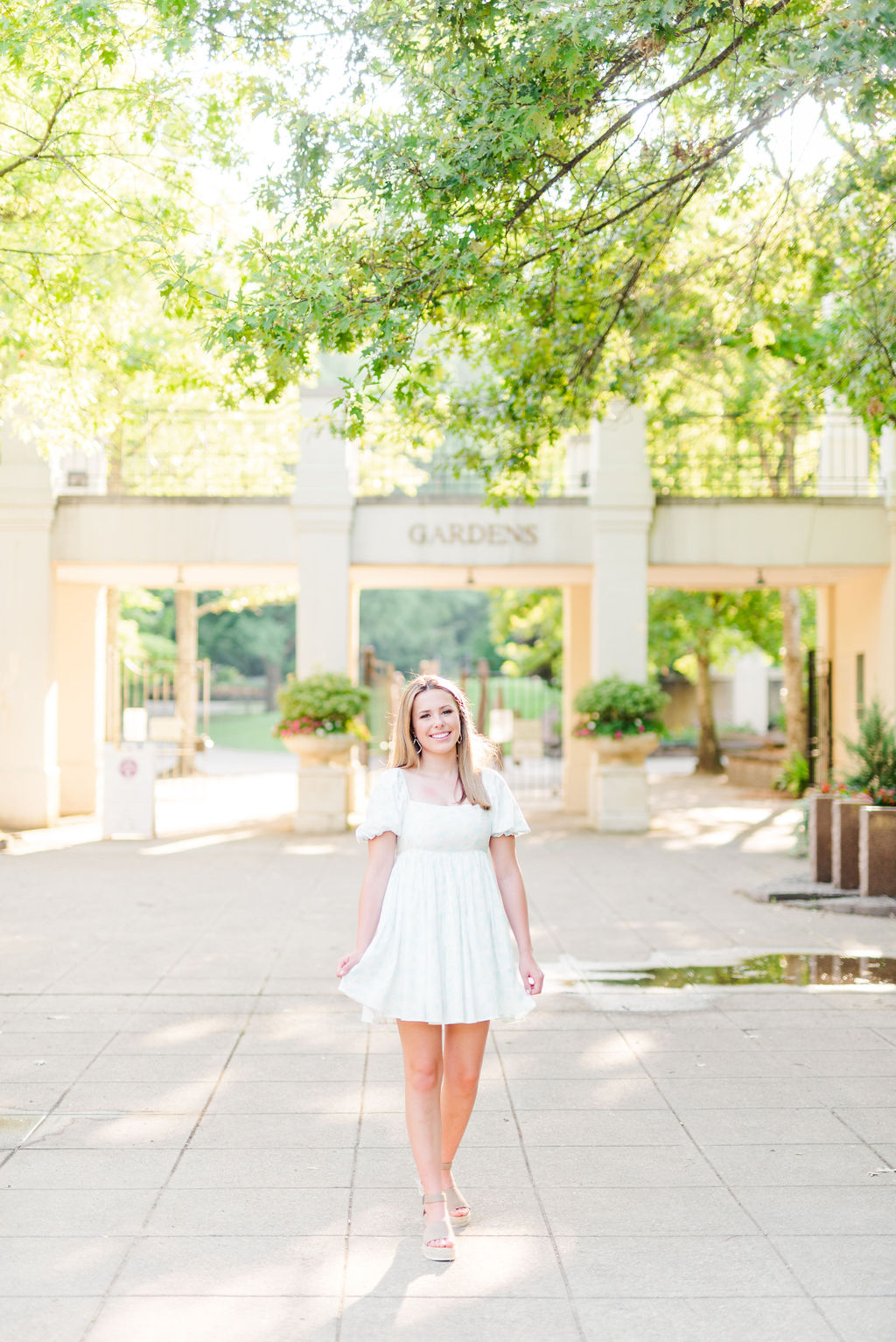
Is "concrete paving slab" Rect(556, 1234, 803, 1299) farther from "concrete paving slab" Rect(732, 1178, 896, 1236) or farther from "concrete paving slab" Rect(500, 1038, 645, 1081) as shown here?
"concrete paving slab" Rect(500, 1038, 645, 1081)

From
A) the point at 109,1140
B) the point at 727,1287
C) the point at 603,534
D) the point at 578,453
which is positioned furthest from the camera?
the point at 578,453

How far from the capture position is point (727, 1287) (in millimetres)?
3758

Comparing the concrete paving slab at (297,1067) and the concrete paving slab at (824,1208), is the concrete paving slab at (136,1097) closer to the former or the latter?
the concrete paving slab at (297,1067)

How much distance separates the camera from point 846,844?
11320 mm

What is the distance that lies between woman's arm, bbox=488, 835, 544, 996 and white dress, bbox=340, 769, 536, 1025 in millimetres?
40

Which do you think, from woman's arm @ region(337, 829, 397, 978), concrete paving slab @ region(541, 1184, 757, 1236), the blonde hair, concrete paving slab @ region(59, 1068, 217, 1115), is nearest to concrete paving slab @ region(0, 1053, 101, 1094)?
concrete paving slab @ region(59, 1068, 217, 1115)

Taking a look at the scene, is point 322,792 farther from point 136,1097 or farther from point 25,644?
point 136,1097

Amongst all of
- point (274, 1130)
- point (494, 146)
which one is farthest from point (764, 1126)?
point (494, 146)

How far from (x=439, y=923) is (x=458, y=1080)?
1.83 ft

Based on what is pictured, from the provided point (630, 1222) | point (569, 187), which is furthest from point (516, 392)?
point (630, 1222)

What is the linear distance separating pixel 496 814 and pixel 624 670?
1333 centimetres

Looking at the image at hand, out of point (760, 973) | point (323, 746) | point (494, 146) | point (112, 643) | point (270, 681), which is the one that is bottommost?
point (760, 973)

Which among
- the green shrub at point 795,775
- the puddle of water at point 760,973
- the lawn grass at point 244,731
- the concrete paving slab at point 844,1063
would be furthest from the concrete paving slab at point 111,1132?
the lawn grass at point 244,731

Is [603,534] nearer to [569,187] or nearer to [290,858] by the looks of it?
Answer: [290,858]
